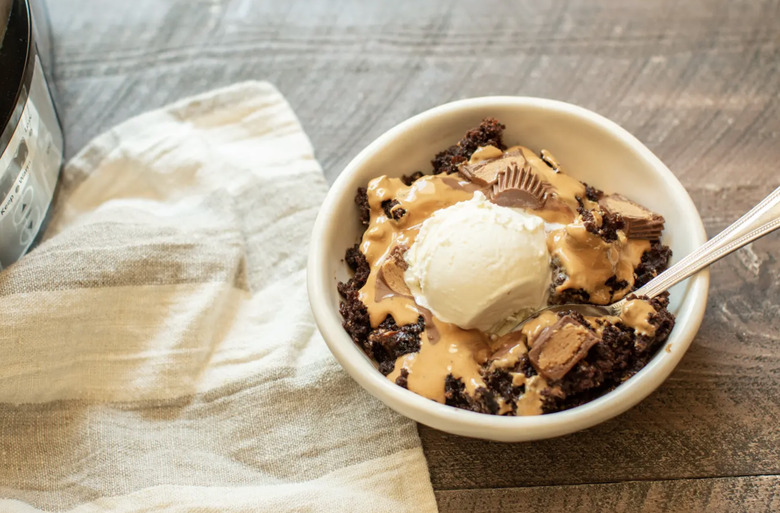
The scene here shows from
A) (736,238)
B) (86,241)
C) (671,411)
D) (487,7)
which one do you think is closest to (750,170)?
(736,238)

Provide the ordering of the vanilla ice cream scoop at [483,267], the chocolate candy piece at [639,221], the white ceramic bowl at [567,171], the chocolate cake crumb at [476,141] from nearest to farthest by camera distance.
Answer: the white ceramic bowl at [567,171] < the vanilla ice cream scoop at [483,267] < the chocolate candy piece at [639,221] < the chocolate cake crumb at [476,141]

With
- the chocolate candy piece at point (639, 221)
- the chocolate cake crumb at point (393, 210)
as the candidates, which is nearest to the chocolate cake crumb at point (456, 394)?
the chocolate cake crumb at point (393, 210)

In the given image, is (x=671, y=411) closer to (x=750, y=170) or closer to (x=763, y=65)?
(x=750, y=170)

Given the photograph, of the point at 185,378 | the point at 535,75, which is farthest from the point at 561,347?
the point at 535,75

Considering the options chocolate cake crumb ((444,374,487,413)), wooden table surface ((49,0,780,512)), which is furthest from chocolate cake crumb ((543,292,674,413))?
wooden table surface ((49,0,780,512))

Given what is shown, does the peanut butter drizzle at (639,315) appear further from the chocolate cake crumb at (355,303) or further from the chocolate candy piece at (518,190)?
the chocolate cake crumb at (355,303)

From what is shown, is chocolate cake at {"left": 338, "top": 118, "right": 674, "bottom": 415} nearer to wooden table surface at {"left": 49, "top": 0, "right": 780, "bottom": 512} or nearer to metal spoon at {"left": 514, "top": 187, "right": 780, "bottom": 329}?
metal spoon at {"left": 514, "top": 187, "right": 780, "bottom": 329}
